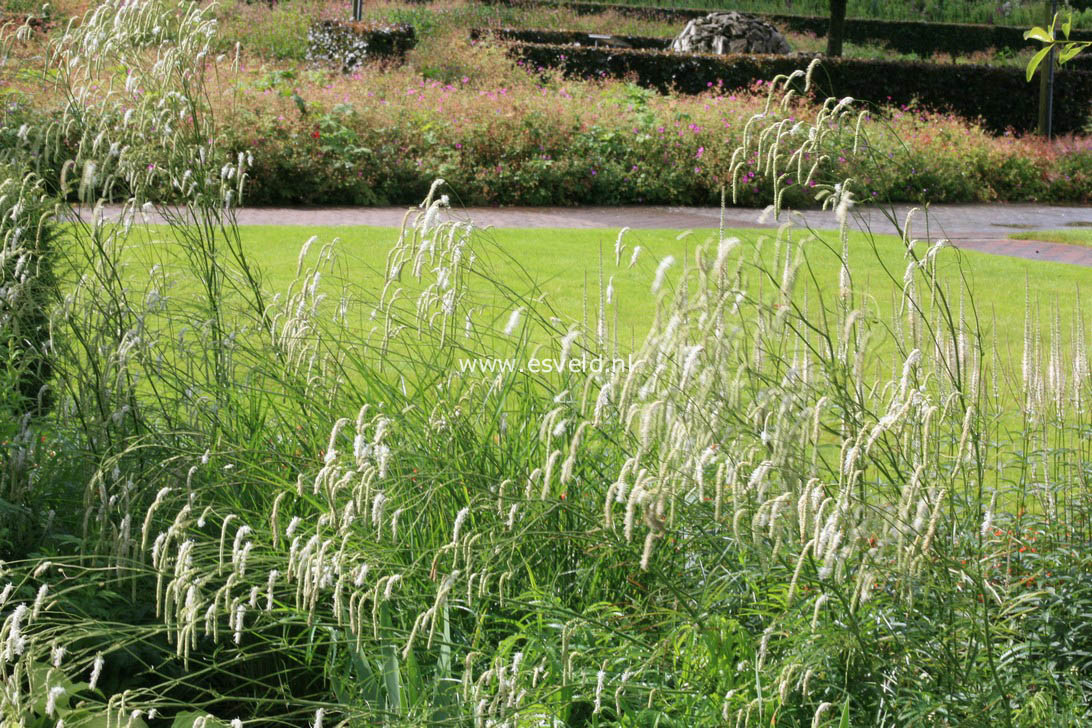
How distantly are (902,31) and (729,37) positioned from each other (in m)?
10.8

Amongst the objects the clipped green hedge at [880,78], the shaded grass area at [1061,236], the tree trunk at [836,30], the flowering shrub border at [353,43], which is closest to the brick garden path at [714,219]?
the shaded grass area at [1061,236]

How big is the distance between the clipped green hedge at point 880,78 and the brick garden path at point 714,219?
620 centimetres

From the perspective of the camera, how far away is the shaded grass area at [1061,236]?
30.9 ft

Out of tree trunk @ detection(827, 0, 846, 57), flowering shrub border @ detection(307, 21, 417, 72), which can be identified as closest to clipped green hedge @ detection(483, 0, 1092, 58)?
tree trunk @ detection(827, 0, 846, 57)

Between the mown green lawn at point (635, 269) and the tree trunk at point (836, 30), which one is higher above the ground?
the tree trunk at point (836, 30)

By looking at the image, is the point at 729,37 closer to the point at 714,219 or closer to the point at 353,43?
the point at 353,43

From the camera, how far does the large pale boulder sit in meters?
19.1

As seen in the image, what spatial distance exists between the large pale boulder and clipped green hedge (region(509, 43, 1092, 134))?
168cm

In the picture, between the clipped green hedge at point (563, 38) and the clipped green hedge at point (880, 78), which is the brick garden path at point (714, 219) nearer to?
the clipped green hedge at point (880, 78)

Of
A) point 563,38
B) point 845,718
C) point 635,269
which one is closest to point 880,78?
point 563,38

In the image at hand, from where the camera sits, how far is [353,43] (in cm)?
1803

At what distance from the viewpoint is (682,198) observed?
11469 millimetres

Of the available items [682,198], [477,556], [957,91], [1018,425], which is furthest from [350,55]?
[477,556]

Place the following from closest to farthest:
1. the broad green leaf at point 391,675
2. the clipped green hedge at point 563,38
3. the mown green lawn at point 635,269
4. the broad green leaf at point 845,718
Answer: the broad green leaf at point 845,718 → the broad green leaf at point 391,675 → the mown green lawn at point 635,269 → the clipped green hedge at point 563,38
